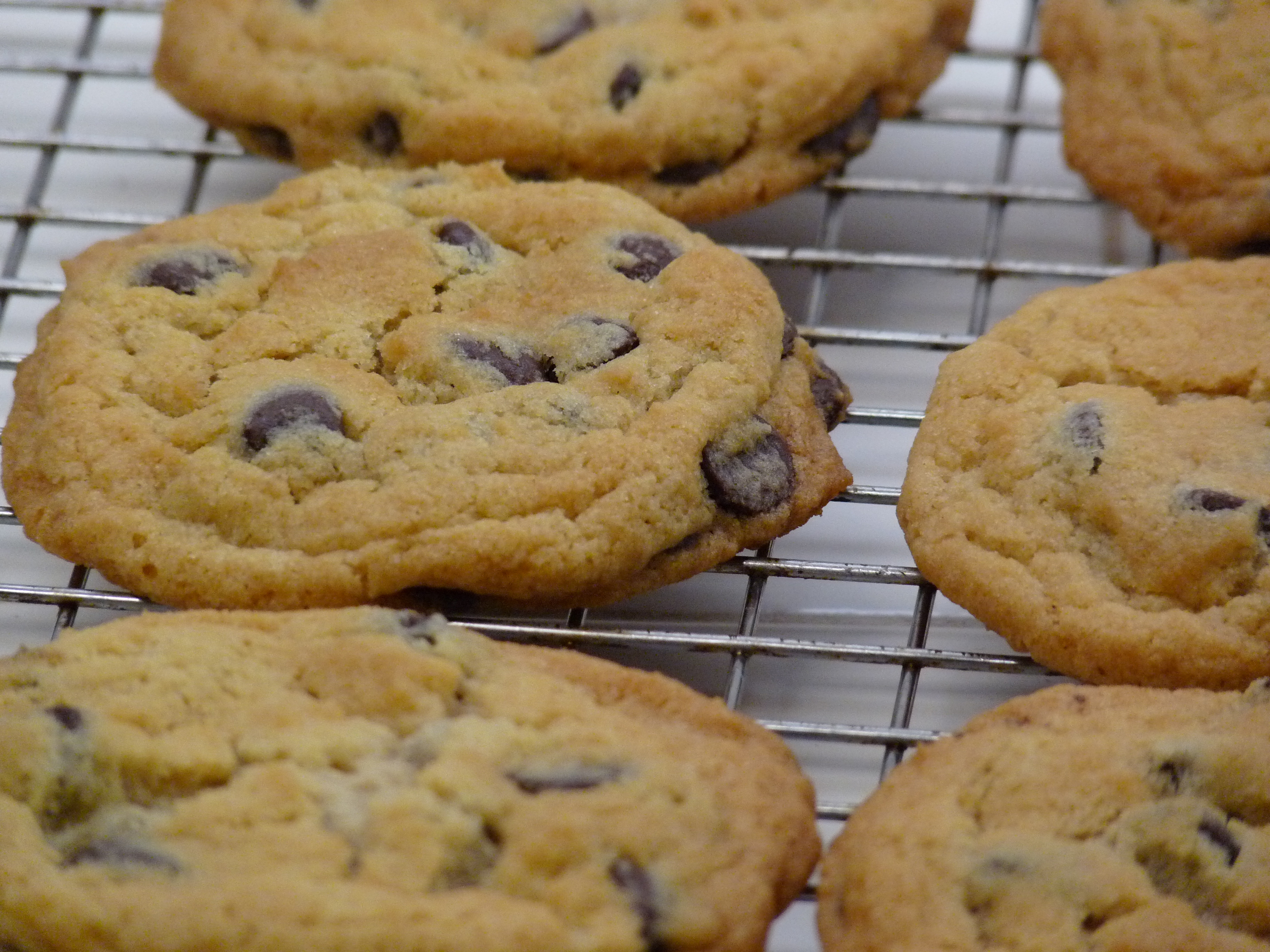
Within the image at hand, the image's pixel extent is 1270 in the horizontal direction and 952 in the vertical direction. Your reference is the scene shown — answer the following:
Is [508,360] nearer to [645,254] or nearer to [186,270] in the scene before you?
[645,254]

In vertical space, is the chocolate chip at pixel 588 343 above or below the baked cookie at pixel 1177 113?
below

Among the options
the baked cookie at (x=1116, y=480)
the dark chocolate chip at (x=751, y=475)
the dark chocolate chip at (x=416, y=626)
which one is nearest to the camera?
the dark chocolate chip at (x=416, y=626)

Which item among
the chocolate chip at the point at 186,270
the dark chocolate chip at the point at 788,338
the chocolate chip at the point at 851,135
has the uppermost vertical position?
the chocolate chip at the point at 851,135

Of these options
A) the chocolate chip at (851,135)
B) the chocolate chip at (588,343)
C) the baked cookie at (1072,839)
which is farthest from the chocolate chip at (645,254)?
the baked cookie at (1072,839)

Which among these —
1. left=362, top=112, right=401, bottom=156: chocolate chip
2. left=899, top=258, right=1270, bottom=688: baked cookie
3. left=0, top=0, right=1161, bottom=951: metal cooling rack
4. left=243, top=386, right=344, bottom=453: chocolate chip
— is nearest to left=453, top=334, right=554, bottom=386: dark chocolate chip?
left=243, top=386, right=344, bottom=453: chocolate chip

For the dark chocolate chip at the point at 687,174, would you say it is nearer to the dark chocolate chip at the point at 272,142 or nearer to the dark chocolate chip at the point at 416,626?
the dark chocolate chip at the point at 272,142

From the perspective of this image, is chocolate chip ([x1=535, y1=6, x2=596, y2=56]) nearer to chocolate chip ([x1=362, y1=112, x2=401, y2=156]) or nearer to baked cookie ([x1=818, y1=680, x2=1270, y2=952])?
chocolate chip ([x1=362, y1=112, x2=401, y2=156])
